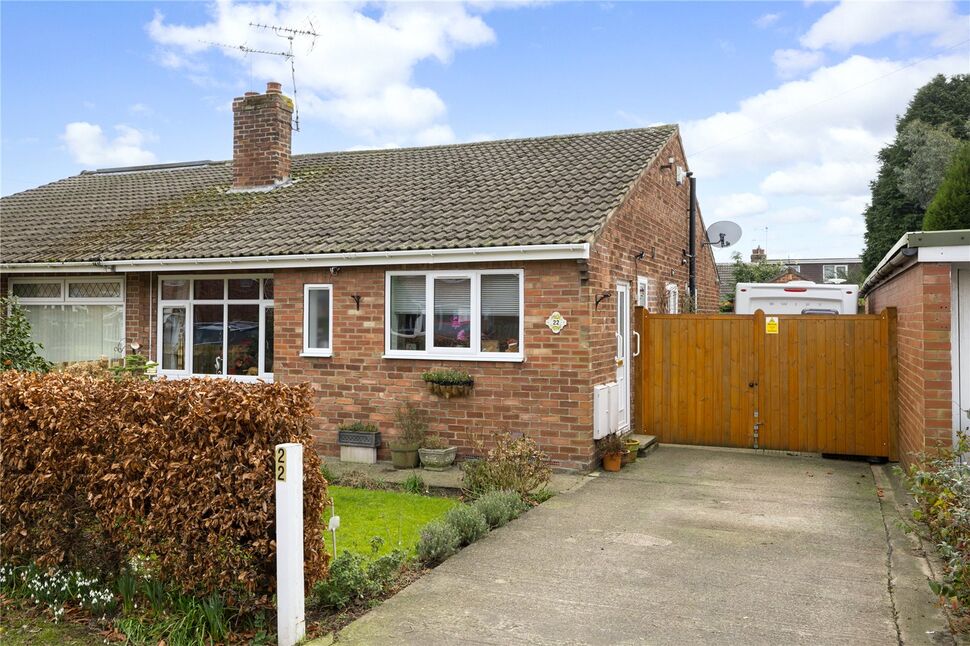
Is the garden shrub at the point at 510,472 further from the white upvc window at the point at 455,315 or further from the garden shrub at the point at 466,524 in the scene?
the white upvc window at the point at 455,315

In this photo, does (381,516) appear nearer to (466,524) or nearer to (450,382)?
(466,524)

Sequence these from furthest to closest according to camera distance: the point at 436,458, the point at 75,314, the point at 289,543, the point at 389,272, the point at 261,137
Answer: the point at 261,137 < the point at 75,314 < the point at 389,272 < the point at 436,458 < the point at 289,543

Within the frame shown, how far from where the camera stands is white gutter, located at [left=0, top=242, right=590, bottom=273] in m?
9.72

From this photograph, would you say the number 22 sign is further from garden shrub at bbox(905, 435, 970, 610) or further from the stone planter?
the stone planter

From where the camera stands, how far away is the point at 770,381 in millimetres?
11562

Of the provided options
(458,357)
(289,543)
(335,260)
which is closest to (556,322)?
(458,357)

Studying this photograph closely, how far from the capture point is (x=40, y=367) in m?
9.56

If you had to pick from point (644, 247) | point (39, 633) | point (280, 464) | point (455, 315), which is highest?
point (644, 247)

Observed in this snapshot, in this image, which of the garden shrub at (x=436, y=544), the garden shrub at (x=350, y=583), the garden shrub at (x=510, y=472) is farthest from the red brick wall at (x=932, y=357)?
the garden shrub at (x=350, y=583)

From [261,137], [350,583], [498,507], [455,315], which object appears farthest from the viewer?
[261,137]

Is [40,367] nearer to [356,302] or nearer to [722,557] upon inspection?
[356,302]

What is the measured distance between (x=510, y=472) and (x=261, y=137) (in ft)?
33.5

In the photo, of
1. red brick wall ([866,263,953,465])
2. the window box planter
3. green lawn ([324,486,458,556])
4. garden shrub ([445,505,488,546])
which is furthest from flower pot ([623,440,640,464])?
garden shrub ([445,505,488,546])

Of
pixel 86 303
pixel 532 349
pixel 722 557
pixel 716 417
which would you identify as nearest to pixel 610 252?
pixel 532 349
